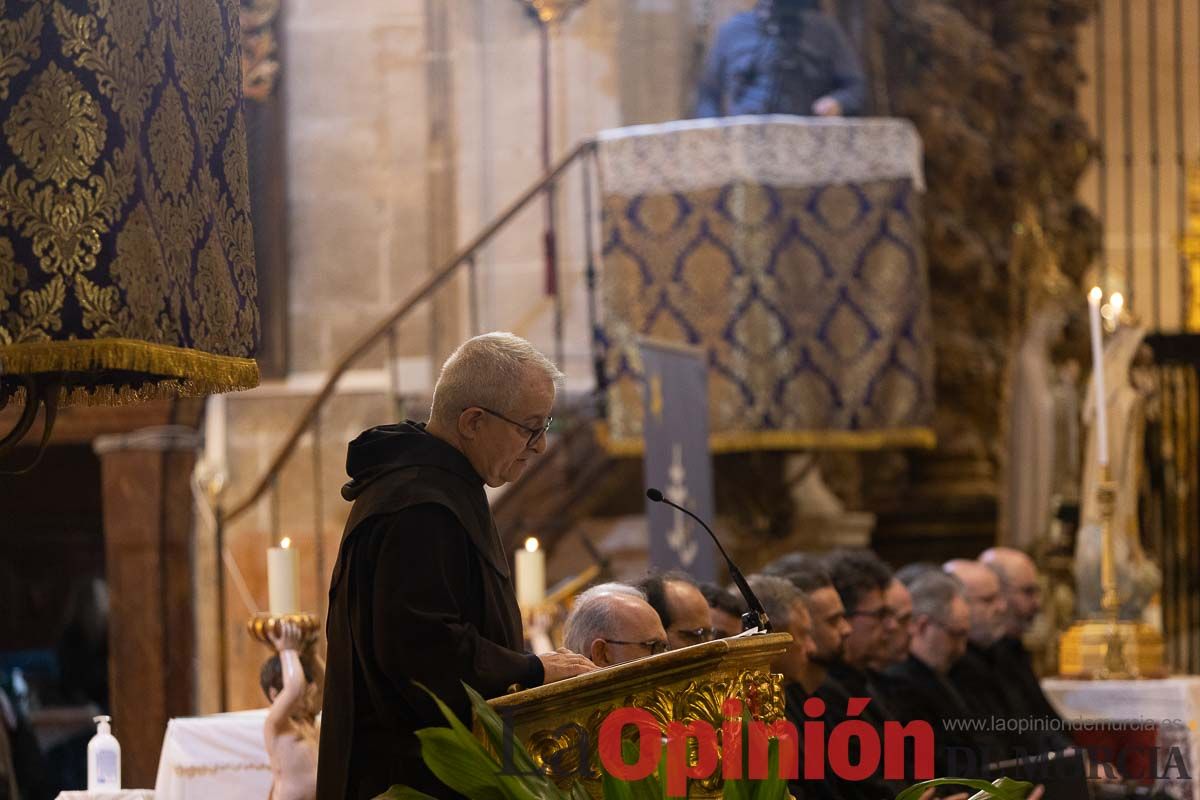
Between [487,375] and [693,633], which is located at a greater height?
[487,375]

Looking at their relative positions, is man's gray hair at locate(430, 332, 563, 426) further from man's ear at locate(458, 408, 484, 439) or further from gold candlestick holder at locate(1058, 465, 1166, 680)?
gold candlestick holder at locate(1058, 465, 1166, 680)

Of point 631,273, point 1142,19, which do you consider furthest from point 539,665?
point 1142,19

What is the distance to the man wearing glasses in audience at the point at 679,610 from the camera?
4273 mm

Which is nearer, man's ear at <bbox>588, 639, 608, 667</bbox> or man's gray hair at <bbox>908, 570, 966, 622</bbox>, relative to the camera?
man's ear at <bbox>588, 639, 608, 667</bbox>

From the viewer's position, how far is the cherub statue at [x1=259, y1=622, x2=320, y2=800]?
438 cm

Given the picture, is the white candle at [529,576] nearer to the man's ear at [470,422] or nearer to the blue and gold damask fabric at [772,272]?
the blue and gold damask fabric at [772,272]

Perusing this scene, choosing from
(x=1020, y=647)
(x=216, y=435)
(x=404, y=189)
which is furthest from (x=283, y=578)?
(x=404, y=189)

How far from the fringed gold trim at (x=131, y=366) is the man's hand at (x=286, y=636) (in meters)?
1.32

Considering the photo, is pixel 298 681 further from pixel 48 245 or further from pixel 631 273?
pixel 631 273

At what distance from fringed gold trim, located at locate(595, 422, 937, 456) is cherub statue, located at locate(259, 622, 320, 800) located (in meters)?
4.60

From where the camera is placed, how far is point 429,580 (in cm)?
328

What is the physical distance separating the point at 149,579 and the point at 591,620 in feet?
10.2

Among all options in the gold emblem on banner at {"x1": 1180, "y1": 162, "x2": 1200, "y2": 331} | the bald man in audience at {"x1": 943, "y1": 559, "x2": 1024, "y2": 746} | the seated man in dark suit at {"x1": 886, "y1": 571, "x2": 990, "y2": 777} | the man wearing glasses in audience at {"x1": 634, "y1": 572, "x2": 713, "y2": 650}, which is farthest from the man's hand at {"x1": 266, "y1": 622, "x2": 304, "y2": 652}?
the gold emblem on banner at {"x1": 1180, "y1": 162, "x2": 1200, "y2": 331}

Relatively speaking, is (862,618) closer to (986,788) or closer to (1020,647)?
(1020,647)
